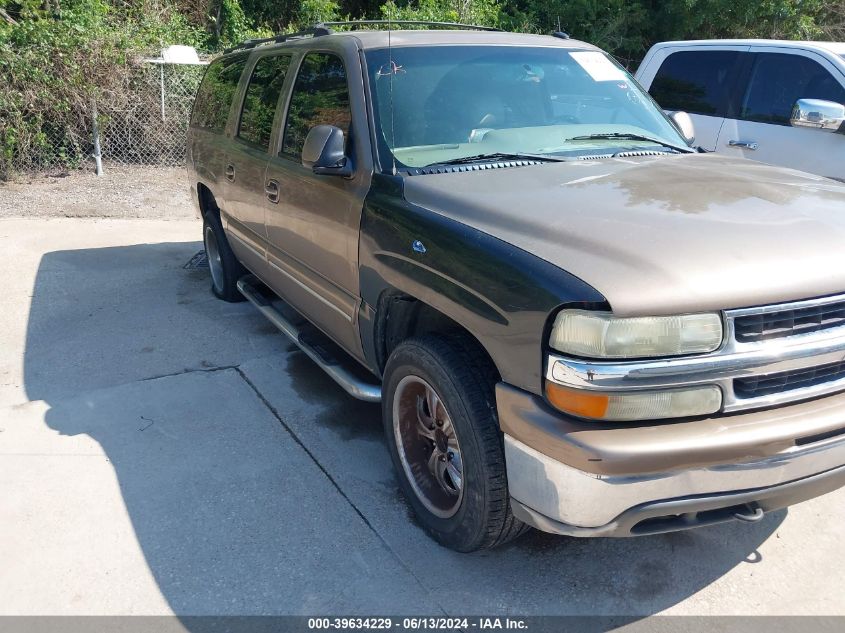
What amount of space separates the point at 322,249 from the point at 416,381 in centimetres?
108

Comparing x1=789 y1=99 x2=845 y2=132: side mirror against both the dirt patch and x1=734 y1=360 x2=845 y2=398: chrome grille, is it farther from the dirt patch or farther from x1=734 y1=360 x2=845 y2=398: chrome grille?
the dirt patch

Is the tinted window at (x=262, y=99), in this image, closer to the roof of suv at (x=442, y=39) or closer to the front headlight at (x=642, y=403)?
the roof of suv at (x=442, y=39)

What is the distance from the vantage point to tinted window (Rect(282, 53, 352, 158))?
12.3 feet

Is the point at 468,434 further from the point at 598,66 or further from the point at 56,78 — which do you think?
the point at 56,78

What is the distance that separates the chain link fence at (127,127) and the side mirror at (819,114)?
7.84 metres

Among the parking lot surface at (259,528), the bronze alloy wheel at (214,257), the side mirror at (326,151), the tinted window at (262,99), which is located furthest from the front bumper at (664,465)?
the bronze alloy wheel at (214,257)

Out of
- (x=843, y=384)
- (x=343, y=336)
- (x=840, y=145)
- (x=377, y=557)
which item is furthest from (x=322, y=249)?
(x=840, y=145)

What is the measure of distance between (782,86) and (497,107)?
3743 mm

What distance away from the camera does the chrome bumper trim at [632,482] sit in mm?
2287

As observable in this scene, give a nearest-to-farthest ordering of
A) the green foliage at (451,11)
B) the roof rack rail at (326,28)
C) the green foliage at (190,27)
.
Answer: the roof rack rail at (326,28)
the green foliage at (190,27)
the green foliage at (451,11)

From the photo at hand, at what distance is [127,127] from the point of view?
35.3 feet

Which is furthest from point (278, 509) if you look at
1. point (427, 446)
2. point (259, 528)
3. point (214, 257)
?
point (214, 257)

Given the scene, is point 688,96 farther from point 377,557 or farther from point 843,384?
point 377,557

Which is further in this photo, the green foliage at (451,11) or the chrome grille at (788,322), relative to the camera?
the green foliage at (451,11)
